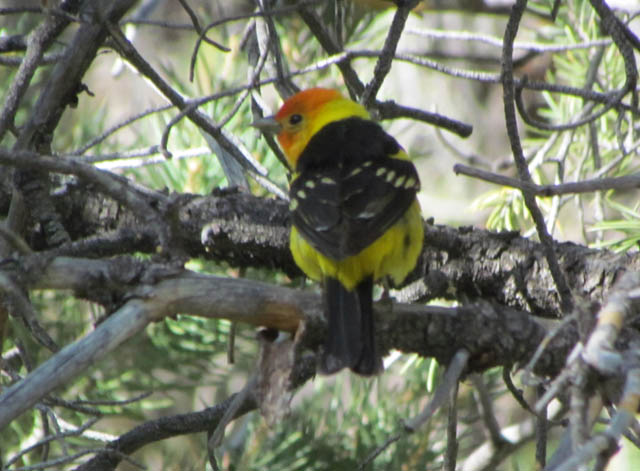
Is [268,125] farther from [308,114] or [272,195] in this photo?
[272,195]

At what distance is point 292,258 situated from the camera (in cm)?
306

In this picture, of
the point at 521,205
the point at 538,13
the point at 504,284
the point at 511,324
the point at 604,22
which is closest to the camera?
the point at 511,324

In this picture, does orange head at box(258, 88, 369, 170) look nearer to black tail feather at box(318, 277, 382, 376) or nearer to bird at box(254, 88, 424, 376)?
bird at box(254, 88, 424, 376)

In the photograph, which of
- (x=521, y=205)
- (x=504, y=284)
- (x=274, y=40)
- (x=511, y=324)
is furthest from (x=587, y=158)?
(x=511, y=324)

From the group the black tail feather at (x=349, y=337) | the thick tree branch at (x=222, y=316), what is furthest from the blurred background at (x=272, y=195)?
the thick tree branch at (x=222, y=316)

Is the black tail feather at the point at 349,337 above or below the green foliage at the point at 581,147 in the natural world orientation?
below

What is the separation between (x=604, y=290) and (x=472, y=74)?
2.57 ft

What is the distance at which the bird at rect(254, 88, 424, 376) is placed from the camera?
2318 mm

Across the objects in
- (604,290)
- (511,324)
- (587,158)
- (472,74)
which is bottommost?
(511,324)

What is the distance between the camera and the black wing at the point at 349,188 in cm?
271

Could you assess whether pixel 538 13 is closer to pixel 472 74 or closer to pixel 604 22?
pixel 472 74

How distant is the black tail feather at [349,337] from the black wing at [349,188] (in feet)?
0.79

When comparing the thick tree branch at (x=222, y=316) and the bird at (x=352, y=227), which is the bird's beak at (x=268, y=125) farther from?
the thick tree branch at (x=222, y=316)

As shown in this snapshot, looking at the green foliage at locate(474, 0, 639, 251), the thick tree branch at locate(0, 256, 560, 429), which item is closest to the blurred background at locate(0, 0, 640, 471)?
the green foliage at locate(474, 0, 639, 251)
